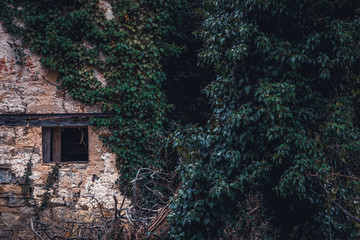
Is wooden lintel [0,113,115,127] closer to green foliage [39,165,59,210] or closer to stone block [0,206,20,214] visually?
green foliage [39,165,59,210]

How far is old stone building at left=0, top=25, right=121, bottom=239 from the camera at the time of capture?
603 centimetres

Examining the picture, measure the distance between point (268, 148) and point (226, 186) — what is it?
775mm

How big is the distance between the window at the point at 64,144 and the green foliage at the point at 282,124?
3.18 metres

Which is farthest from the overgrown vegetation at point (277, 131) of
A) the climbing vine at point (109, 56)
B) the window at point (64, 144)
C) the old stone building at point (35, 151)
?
the window at point (64, 144)

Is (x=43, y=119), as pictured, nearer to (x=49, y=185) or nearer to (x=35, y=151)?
(x=35, y=151)

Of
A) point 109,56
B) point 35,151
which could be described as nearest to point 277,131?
point 109,56

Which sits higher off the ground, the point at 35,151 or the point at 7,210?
the point at 35,151

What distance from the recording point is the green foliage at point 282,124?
375 centimetres

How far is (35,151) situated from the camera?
6.05 meters

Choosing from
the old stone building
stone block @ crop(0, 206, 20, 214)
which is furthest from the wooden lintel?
stone block @ crop(0, 206, 20, 214)

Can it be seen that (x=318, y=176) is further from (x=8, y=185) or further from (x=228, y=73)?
(x=8, y=185)

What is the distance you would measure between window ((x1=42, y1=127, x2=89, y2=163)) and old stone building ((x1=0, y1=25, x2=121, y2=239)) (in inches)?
5.2

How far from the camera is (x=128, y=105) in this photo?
600cm

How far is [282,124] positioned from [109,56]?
379cm
